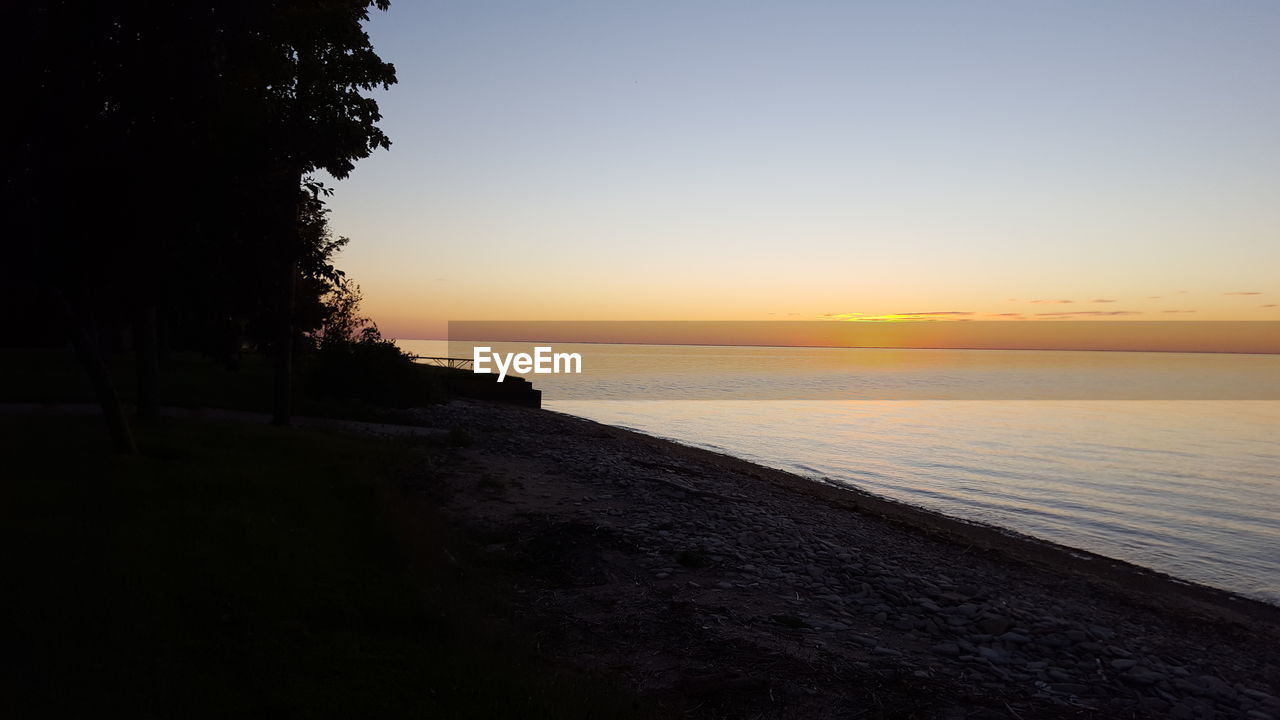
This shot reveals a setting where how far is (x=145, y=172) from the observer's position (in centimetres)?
1162

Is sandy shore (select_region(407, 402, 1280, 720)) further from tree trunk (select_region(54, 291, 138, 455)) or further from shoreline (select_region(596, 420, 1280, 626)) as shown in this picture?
tree trunk (select_region(54, 291, 138, 455))

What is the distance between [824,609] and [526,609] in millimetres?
4011

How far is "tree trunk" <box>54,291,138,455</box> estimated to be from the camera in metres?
12.5

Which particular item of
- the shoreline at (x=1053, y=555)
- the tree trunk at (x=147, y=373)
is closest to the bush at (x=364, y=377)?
the tree trunk at (x=147, y=373)

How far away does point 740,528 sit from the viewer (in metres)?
14.4

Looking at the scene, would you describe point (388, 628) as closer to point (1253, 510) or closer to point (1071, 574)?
point (1071, 574)

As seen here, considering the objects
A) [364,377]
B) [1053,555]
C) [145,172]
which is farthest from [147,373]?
[1053,555]

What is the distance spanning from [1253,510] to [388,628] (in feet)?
101

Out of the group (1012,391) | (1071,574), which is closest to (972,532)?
(1071,574)

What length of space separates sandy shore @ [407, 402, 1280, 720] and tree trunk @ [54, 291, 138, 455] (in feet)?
17.4

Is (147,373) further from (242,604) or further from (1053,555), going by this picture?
(1053,555)

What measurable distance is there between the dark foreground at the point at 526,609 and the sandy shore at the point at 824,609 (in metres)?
0.06

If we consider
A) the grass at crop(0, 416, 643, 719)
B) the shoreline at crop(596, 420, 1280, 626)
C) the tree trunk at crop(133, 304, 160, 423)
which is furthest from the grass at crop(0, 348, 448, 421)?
the shoreline at crop(596, 420, 1280, 626)

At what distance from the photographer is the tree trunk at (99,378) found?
492 inches
